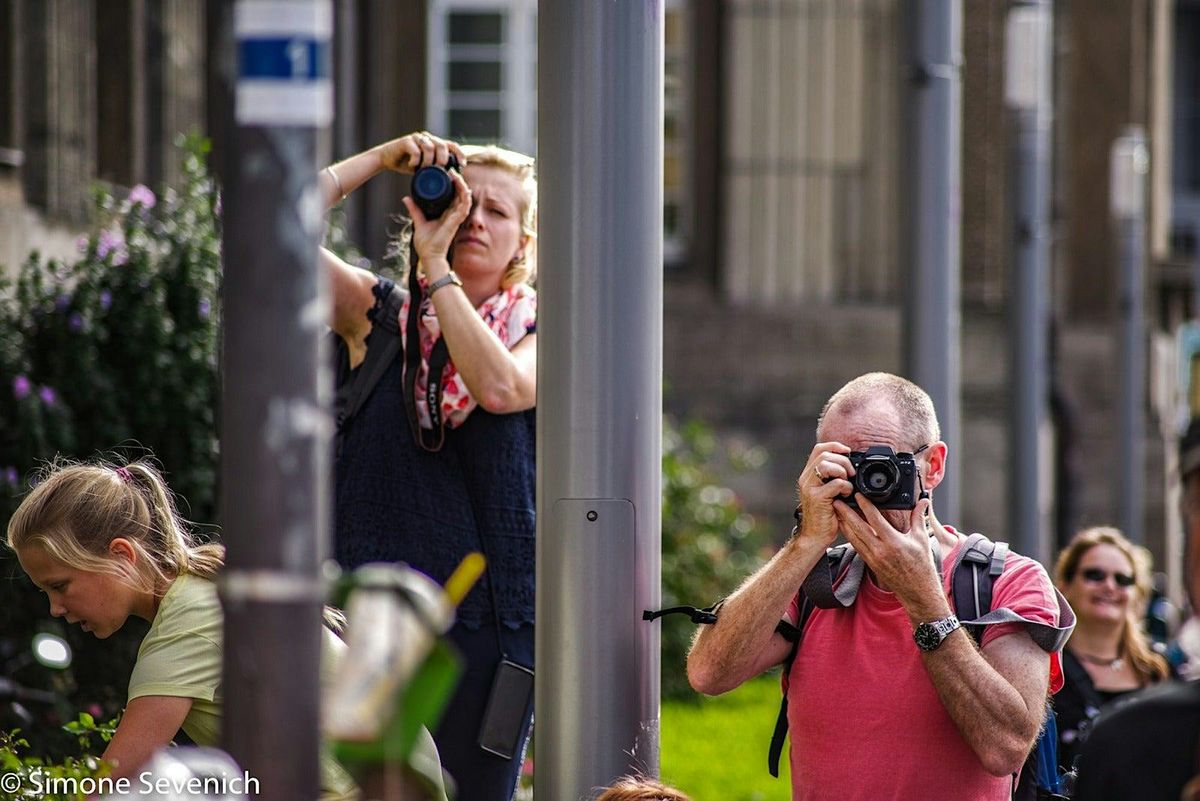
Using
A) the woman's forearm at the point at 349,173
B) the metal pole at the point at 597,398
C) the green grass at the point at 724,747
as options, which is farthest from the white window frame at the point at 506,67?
the metal pole at the point at 597,398

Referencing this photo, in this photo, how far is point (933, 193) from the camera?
23.8 ft

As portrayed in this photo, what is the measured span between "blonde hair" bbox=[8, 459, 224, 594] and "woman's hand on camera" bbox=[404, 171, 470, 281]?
2.84 ft

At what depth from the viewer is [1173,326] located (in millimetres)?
17766

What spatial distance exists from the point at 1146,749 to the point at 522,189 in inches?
91.2

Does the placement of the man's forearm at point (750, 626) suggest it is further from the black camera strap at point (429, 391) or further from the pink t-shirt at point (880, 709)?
the black camera strap at point (429, 391)

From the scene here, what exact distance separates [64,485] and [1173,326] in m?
15.4

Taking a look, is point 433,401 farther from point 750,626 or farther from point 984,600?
point 984,600

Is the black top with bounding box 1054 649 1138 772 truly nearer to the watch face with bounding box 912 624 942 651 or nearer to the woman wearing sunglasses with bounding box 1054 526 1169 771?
→ the woman wearing sunglasses with bounding box 1054 526 1169 771

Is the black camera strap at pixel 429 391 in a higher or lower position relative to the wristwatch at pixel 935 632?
higher

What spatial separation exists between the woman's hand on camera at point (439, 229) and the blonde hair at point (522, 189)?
157 millimetres

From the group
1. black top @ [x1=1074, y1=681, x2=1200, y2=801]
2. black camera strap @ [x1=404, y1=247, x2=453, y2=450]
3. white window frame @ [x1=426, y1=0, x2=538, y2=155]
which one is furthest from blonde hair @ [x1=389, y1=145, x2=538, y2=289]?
white window frame @ [x1=426, y1=0, x2=538, y2=155]

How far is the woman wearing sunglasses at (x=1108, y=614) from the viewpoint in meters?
6.36

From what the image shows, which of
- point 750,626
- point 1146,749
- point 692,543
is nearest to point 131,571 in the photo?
point 750,626

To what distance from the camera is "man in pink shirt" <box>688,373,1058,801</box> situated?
3605 millimetres
